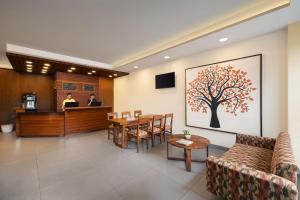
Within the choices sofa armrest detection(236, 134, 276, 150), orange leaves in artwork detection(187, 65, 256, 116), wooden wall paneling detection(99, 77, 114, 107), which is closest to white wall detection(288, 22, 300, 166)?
sofa armrest detection(236, 134, 276, 150)

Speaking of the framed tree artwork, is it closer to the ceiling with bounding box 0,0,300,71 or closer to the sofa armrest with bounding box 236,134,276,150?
the sofa armrest with bounding box 236,134,276,150

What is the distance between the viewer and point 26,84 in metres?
6.80

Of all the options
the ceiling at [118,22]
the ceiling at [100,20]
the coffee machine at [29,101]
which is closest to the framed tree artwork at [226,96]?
the ceiling at [118,22]

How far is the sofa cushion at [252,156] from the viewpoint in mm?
2057

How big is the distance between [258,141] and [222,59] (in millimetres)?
2114

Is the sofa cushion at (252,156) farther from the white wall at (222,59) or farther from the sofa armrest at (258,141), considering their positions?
the white wall at (222,59)

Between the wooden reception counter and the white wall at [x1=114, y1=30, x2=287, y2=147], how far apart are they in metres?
2.09

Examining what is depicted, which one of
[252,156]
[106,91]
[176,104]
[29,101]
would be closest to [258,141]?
[252,156]

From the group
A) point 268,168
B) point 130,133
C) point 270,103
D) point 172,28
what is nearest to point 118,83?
point 130,133

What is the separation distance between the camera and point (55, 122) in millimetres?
5141

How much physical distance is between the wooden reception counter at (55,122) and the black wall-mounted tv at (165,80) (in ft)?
9.70

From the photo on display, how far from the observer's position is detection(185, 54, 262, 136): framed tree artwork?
10.6ft

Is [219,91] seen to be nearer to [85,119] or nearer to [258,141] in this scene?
[258,141]

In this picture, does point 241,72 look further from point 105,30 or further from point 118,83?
point 118,83
